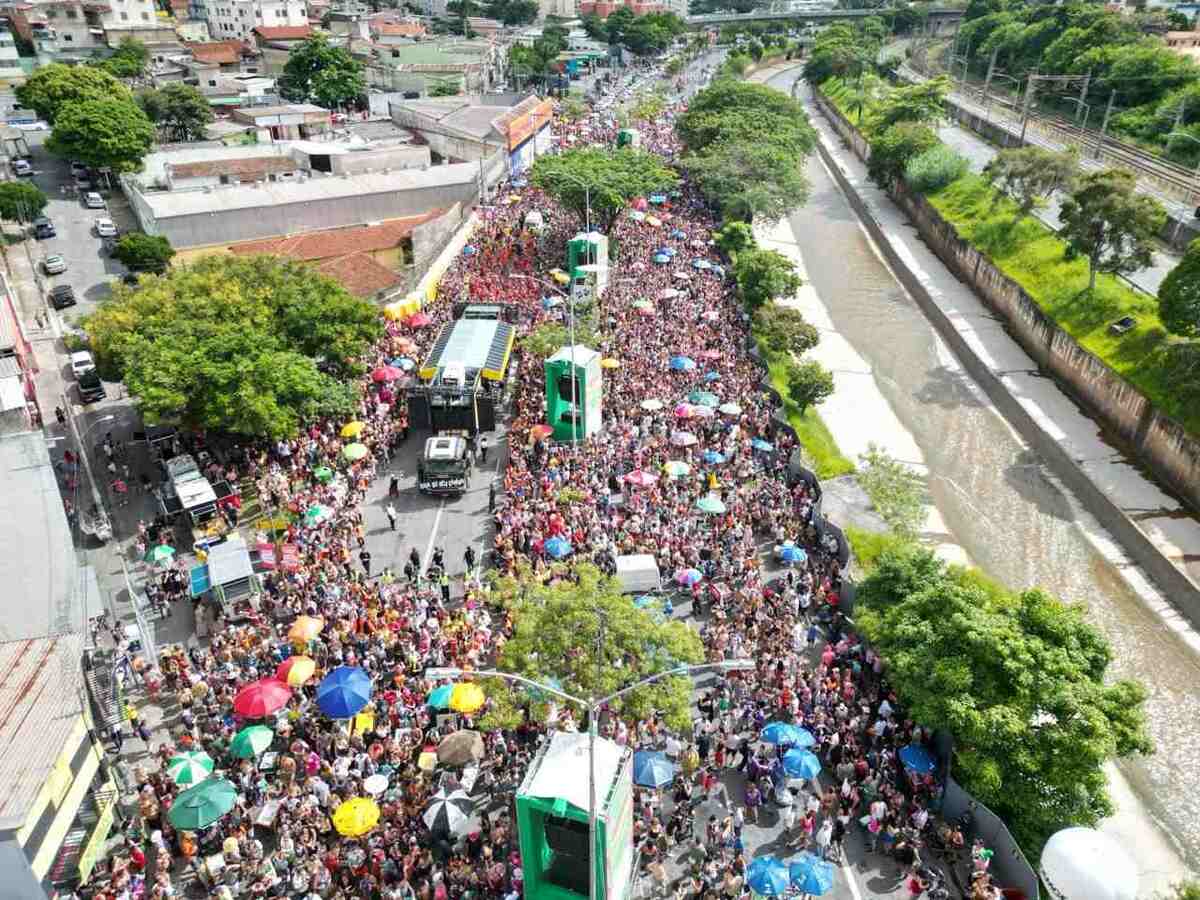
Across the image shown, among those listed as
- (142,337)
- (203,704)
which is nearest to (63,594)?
(203,704)

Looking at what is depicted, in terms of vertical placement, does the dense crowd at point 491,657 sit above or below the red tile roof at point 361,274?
below

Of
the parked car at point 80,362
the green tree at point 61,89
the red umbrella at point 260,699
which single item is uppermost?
the green tree at point 61,89

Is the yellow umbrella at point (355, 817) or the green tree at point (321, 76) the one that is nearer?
the yellow umbrella at point (355, 817)

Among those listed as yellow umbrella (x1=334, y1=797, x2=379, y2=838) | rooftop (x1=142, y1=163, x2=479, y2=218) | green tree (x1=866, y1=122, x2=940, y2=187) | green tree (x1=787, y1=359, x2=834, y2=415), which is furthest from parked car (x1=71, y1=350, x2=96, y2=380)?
green tree (x1=866, y1=122, x2=940, y2=187)

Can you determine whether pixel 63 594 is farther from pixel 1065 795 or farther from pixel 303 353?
pixel 1065 795

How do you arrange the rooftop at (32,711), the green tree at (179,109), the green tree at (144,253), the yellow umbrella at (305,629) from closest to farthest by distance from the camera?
1. the rooftop at (32,711)
2. the yellow umbrella at (305,629)
3. the green tree at (144,253)
4. the green tree at (179,109)

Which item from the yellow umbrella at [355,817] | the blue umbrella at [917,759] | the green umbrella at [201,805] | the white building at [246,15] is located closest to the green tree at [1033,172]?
the blue umbrella at [917,759]

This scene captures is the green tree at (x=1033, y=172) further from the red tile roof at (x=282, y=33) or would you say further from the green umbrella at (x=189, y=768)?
the red tile roof at (x=282, y=33)

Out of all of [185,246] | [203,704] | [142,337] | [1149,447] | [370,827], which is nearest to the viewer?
[370,827]
